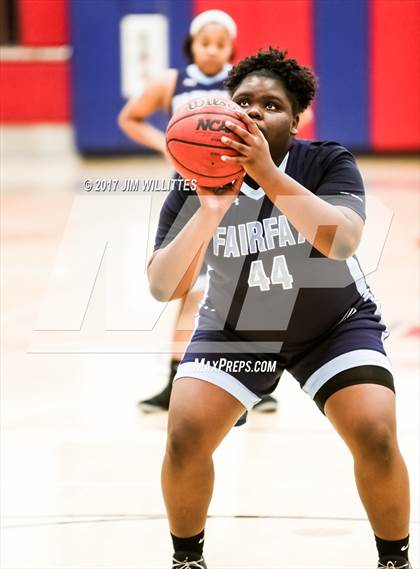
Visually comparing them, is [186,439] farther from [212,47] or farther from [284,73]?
[212,47]

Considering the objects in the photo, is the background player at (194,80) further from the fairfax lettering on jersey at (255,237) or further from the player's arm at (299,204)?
the player's arm at (299,204)

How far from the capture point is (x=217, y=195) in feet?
10.4

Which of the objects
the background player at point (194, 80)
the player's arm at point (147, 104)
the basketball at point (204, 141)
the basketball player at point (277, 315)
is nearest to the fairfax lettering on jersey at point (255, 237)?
the basketball player at point (277, 315)

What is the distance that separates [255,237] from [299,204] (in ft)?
1.44

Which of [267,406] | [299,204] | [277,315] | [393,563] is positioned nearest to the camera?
[299,204]

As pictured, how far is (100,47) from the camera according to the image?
52.9 feet

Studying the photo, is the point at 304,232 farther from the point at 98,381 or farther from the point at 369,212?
the point at 369,212

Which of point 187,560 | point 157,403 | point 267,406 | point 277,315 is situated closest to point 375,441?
point 277,315

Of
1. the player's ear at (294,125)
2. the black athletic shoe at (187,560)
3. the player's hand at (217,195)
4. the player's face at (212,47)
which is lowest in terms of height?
the black athletic shoe at (187,560)

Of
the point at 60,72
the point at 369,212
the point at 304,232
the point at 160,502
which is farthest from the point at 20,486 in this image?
the point at 60,72

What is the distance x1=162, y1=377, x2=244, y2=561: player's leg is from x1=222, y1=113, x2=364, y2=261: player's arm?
56 centimetres

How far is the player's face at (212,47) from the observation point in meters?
6.27

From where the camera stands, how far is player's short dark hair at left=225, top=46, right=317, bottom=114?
3400mm

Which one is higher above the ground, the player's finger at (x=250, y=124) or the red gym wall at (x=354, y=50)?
the player's finger at (x=250, y=124)
